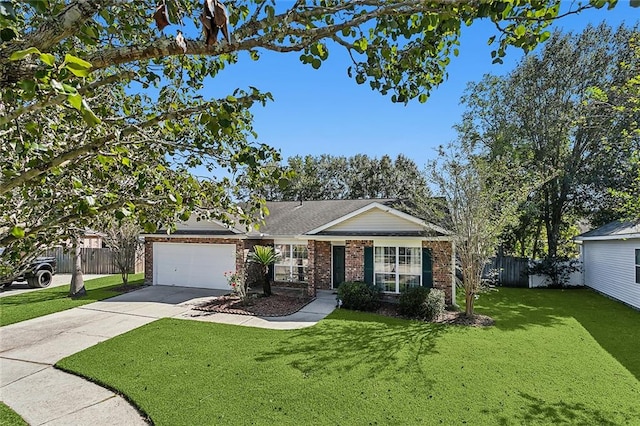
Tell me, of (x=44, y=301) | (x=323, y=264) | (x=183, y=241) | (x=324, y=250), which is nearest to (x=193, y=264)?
(x=183, y=241)

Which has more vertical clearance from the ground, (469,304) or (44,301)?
(469,304)

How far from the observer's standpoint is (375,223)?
14.9m

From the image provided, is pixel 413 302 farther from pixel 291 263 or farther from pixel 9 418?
pixel 9 418

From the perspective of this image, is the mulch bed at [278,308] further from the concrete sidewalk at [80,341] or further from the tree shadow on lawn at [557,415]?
the tree shadow on lawn at [557,415]

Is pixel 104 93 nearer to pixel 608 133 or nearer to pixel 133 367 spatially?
pixel 133 367

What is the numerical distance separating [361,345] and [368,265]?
551 centimetres

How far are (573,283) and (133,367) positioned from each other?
2196cm

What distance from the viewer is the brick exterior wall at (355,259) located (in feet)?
48.2

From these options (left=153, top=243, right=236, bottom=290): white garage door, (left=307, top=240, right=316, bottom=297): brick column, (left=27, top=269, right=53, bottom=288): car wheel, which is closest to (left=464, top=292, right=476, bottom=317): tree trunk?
(left=307, top=240, right=316, bottom=297): brick column

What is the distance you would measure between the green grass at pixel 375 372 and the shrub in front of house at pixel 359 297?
1.31m

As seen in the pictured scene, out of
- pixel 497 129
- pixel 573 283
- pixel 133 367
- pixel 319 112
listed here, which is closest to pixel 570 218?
pixel 573 283

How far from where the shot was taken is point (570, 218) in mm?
24203

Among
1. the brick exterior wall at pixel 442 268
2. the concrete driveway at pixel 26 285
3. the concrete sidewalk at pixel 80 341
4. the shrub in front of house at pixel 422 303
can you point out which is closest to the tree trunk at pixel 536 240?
the brick exterior wall at pixel 442 268

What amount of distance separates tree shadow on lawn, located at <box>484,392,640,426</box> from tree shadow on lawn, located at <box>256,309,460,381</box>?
6.86ft
